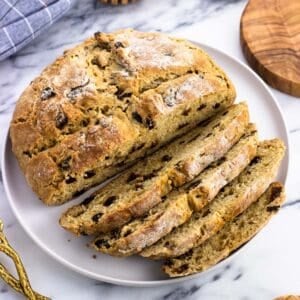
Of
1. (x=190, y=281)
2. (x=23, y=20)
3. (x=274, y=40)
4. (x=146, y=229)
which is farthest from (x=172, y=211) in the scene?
(x=23, y=20)

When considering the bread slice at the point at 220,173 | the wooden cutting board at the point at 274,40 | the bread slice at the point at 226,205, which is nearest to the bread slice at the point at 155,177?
the bread slice at the point at 220,173

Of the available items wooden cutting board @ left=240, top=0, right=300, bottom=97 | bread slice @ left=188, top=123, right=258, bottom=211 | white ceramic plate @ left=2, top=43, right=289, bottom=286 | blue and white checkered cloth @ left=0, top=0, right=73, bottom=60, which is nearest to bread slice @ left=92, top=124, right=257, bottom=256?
bread slice @ left=188, top=123, right=258, bottom=211

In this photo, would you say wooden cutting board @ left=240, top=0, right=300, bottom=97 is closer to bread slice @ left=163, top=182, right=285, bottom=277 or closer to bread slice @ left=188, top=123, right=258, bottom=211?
bread slice @ left=188, top=123, right=258, bottom=211

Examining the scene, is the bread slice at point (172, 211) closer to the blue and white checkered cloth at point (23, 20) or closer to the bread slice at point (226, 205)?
the bread slice at point (226, 205)

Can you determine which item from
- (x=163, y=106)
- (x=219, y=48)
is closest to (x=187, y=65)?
(x=163, y=106)

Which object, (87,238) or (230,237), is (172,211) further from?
(87,238)

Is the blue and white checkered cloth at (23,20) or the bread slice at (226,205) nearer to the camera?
the bread slice at (226,205)
